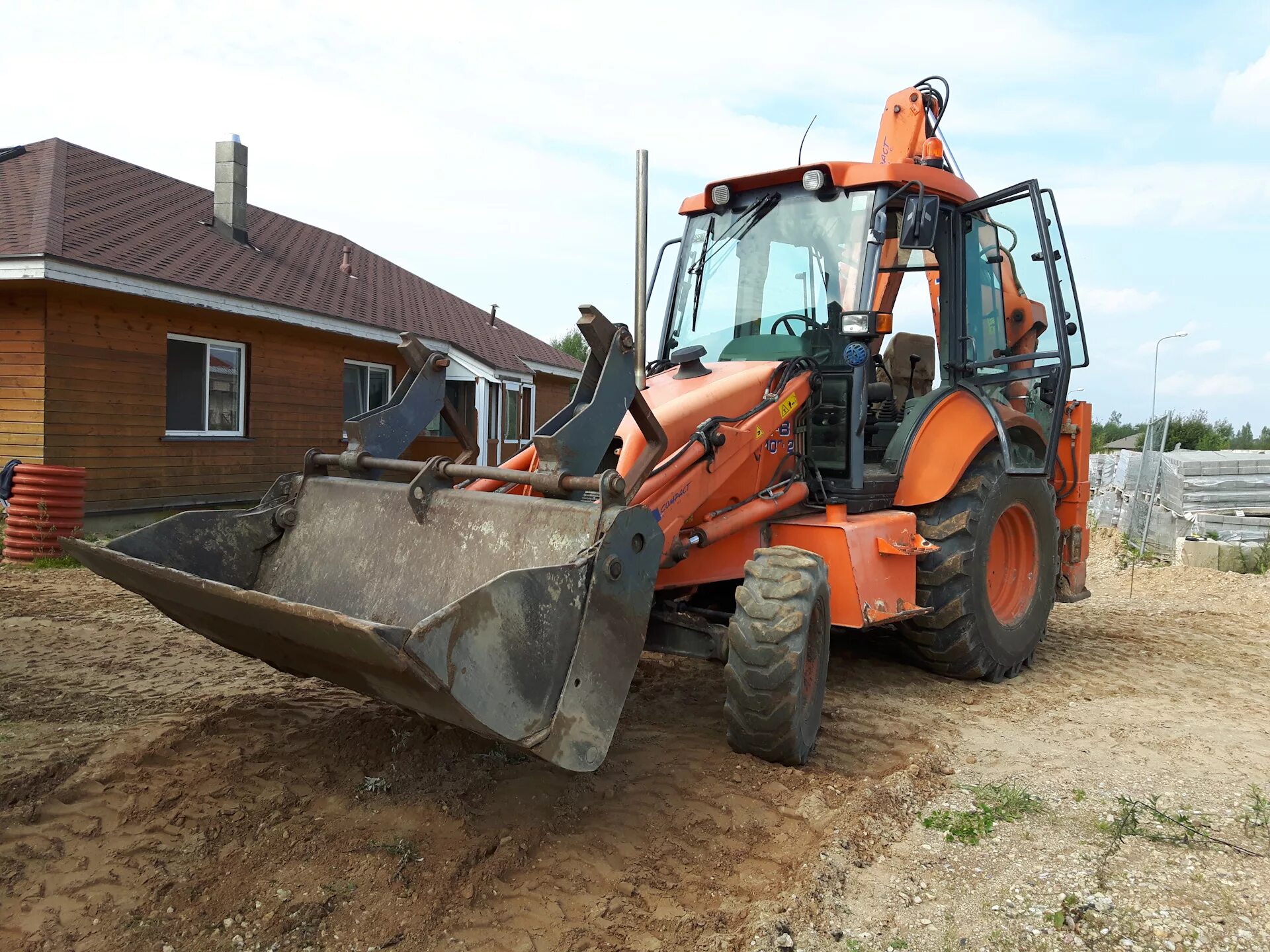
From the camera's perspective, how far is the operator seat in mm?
6355

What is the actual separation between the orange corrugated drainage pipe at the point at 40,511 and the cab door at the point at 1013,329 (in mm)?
8117

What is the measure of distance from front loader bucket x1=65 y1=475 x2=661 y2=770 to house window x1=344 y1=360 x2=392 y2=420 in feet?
36.4

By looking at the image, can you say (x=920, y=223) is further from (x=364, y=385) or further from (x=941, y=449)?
(x=364, y=385)

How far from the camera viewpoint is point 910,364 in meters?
6.57

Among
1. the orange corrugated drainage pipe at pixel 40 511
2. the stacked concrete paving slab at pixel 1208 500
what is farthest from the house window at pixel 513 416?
the stacked concrete paving slab at pixel 1208 500

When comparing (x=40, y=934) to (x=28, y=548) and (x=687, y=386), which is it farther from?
(x=28, y=548)

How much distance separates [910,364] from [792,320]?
1.58 meters

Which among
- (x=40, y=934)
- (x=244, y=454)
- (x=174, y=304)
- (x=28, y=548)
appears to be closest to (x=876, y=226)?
(x=40, y=934)

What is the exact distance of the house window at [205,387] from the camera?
12.2 metres

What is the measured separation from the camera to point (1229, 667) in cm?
659

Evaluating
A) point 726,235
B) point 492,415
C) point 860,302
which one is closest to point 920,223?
point 860,302

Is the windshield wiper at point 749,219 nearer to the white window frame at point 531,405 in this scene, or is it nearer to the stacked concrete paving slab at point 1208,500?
the stacked concrete paving slab at point 1208,500

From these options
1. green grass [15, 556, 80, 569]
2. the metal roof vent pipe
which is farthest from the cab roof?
the metal roof vent pipe

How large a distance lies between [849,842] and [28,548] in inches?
334
